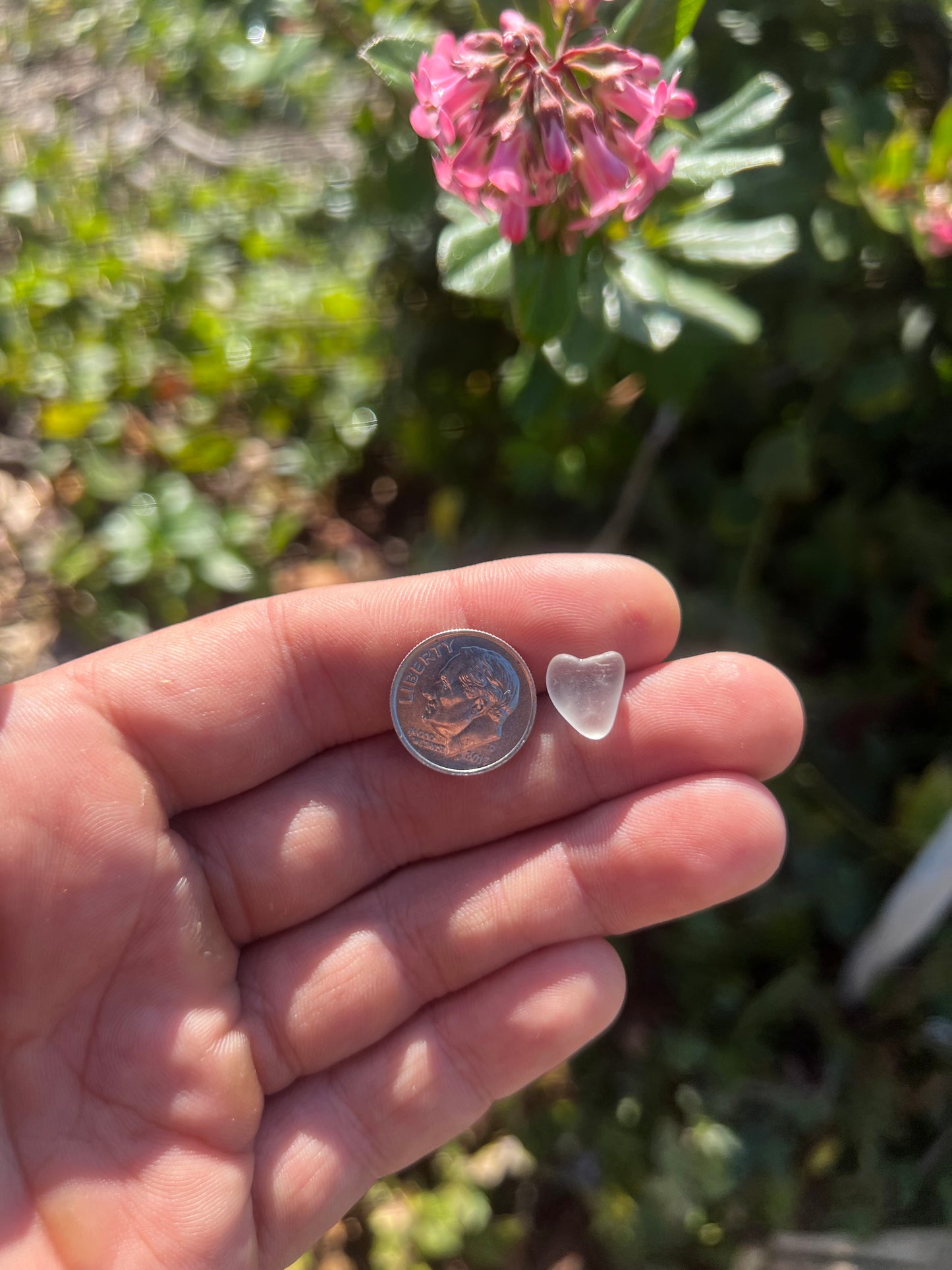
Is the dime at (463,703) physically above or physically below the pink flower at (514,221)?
below

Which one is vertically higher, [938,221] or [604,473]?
[938,221]

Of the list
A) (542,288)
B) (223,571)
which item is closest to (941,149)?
(542,288)

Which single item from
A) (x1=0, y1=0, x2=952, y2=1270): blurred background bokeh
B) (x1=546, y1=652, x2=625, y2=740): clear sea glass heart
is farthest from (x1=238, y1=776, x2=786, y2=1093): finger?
(x1=0, y1=0, x2=952, y2=1270): blurred background bokeh

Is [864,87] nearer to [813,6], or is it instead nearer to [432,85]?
[813,6]

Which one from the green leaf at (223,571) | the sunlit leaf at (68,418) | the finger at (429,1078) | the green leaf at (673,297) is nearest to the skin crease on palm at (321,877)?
the finger at (429,1078)

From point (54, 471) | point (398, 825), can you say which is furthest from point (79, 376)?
point (398, 825)

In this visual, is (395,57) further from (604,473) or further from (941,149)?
(604,473)

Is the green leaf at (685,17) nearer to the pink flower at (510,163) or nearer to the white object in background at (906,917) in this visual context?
the pink flower at (510,163)
